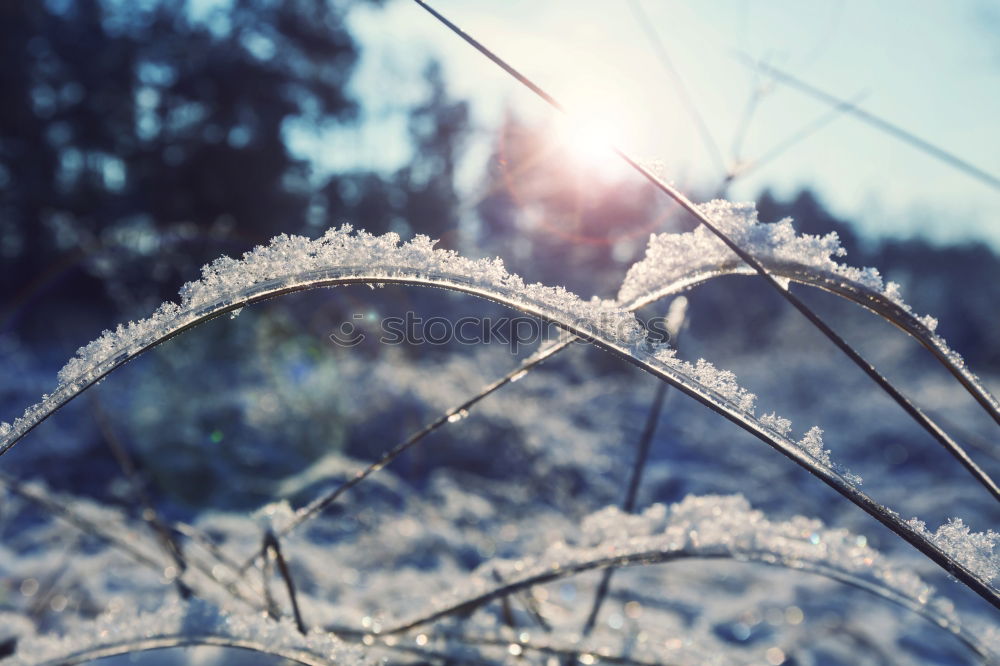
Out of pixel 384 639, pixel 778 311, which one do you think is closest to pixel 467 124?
pixel 778 311

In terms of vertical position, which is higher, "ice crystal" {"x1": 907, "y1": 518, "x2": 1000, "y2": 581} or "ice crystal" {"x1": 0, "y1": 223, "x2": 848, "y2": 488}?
"ice crystal" {"x1": 0, "y1": 223, "x2": 848, "y2": 488}

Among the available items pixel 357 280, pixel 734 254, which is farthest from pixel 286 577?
pixel 734 254

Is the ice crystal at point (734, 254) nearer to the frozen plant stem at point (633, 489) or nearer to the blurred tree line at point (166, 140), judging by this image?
the frozen plant stem at point (633, 489)

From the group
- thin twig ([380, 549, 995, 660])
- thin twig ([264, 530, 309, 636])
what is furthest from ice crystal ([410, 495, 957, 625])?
thin twig ([264, 530, 309, 636])

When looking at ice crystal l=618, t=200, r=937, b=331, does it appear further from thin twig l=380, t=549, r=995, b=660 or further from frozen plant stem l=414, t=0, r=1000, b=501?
thin twig l=380, t=549, r=995, b=660

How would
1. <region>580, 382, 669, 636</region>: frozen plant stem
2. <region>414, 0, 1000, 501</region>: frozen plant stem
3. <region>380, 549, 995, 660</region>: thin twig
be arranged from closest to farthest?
<region>414, 0, 1000, 501</region>: frozen plant stem → <region>380, 549, 995, 660</region>: thin twig → <region>580, 382, 669, 636</region>: frozen plant stem

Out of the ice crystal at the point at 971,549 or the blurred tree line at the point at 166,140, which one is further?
the blurred tree line at the point at 166,140

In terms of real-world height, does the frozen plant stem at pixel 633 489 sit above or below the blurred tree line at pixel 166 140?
below

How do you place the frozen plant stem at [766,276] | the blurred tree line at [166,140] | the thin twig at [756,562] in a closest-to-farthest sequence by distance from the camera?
1. the frozen plant stem at [766,276]
2. the thin twig at [756,562]
3. the blurred tree line at [166,140]

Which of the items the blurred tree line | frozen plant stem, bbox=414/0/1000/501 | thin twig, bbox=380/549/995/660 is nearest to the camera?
frozen plant stem, bbox=414/0/1000/501

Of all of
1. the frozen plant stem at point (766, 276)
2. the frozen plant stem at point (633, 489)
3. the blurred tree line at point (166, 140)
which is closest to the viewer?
the frozen plant stem at point (766, 276)

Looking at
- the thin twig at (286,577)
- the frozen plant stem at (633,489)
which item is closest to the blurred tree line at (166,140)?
the frozen plant stem at (633,489)
